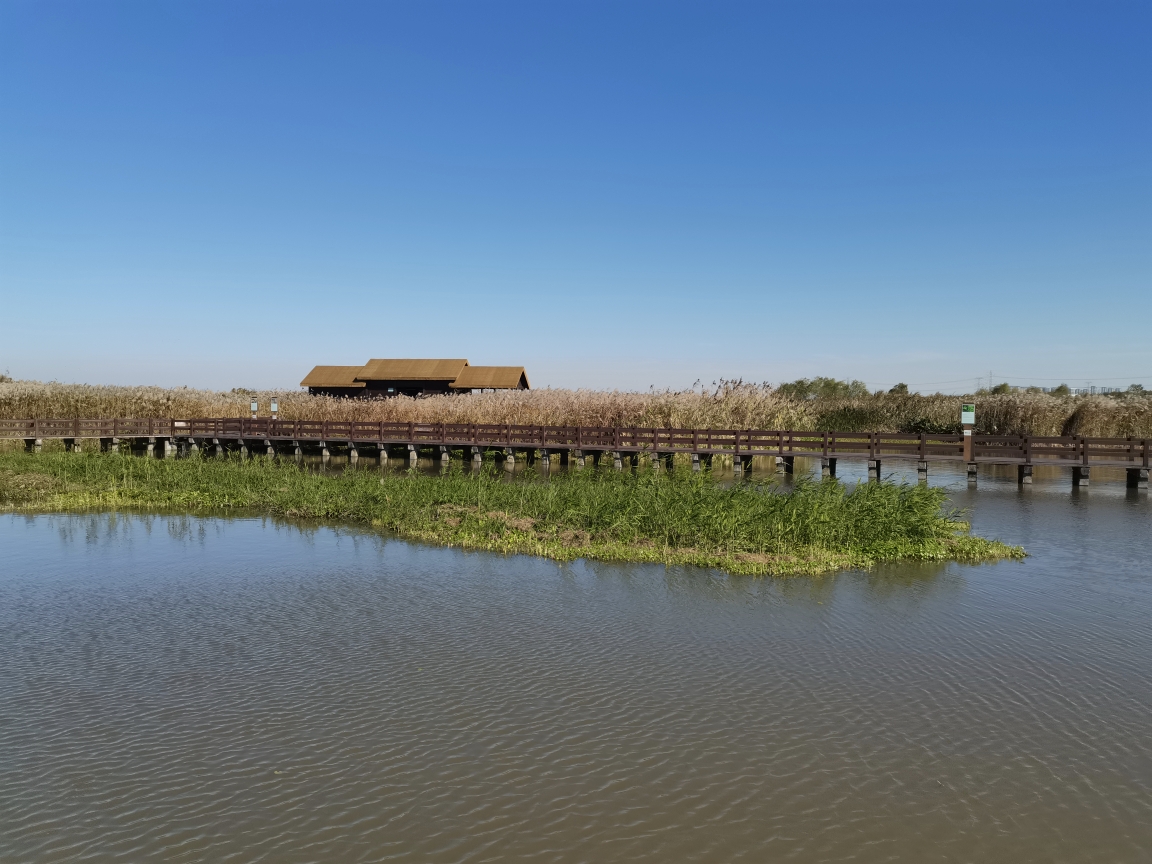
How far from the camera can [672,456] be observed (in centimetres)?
3422

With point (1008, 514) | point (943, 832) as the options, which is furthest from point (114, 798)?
point (1008, 514)

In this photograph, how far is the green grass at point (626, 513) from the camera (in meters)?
16.2

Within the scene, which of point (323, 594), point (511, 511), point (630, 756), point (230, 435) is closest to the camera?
point (630, 756)

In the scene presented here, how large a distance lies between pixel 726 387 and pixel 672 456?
24.6 ft

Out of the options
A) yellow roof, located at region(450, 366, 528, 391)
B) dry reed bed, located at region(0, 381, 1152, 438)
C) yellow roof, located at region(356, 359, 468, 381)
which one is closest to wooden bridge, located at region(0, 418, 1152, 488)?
dry reed bed, located at region(0, 381, 1152, 438)

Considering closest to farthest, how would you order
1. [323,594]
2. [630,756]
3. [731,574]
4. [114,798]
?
[114,798]
[630,756]
[323,594]
[731,574]

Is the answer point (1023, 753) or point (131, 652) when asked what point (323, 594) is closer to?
point (131, 652)

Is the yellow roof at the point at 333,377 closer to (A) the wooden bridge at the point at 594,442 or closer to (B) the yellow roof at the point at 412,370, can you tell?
(B) the yellow roof at the point at 412,370

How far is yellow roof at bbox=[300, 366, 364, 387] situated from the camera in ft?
215

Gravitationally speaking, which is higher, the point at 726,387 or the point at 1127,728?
the point at 726,387

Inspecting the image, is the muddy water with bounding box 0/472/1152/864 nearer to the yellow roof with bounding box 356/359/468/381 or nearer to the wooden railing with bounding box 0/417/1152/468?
the wooden railing with bounding box 0/417/1152/468

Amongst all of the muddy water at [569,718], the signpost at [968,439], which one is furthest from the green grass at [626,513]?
the signpost at [968,439]

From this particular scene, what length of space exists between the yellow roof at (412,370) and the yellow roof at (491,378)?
0.65 m

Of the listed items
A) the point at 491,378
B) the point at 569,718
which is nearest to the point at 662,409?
the point at 491,378
